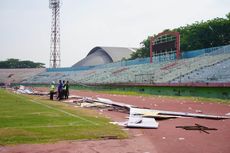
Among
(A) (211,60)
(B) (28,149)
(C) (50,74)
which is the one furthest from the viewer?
(C) (50,74)

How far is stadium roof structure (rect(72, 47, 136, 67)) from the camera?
376ft

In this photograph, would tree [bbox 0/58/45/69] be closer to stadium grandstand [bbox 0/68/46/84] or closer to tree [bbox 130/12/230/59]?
stadium grandstand [bbox 0/68/46/84]

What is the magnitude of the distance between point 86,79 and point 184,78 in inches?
1439

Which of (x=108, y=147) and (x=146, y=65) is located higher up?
(x=146, y=65)

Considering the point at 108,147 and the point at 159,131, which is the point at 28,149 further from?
the point at 159,131

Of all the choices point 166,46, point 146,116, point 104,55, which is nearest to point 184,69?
point 166,46

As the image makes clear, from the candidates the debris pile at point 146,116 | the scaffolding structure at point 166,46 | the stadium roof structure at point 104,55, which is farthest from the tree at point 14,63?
the debris pile at point 146,116

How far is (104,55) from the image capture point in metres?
118

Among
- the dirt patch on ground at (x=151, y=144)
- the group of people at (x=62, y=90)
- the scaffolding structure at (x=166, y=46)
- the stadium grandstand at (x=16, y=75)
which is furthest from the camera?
the stadium grandstand at (x=16, y=75)

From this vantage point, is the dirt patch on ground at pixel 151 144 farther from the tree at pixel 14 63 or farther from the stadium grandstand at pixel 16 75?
the tree at pixel 14 63

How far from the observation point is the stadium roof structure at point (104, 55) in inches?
4515

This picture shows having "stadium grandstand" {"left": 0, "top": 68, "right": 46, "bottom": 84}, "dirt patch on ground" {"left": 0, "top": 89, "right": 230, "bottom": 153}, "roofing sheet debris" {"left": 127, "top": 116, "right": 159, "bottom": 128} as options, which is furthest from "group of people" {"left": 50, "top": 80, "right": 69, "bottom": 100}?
"stadium grandstand" {"left": 0, "top": 68, "right": 46, "bottom": 84}

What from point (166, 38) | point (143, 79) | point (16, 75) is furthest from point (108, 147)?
point (16, 75)

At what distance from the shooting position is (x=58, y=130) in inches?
424
